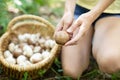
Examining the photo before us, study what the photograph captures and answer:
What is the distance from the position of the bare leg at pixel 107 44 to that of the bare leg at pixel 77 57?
0.08 meters

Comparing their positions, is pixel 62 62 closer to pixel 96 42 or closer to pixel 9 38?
pixel 96 42

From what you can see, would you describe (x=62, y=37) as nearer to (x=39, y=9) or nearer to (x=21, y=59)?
(x=21, y=59)

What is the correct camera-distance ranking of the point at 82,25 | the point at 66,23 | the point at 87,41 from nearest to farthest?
the point at 82,25, the point at 66,23, the point at 87,41

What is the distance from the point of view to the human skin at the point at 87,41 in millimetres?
1688

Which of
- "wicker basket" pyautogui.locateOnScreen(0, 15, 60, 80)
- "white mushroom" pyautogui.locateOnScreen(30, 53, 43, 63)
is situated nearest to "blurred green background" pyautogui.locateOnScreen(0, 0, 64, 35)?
"wicker basket" pyautogui.locateOnScreen(0, 15, 60, 80)

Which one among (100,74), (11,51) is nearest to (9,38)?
(11,51)

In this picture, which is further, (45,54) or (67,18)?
(45,54)

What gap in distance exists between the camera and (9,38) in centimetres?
212

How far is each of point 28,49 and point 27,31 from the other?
226mm

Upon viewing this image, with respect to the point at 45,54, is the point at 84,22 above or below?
above

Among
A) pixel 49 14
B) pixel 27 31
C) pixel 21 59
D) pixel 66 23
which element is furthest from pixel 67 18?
pixel 49 14

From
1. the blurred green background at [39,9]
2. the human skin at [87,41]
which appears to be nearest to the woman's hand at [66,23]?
the human skin at [87,41]

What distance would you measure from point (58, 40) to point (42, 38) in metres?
0.48

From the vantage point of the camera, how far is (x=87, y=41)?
201 cm
